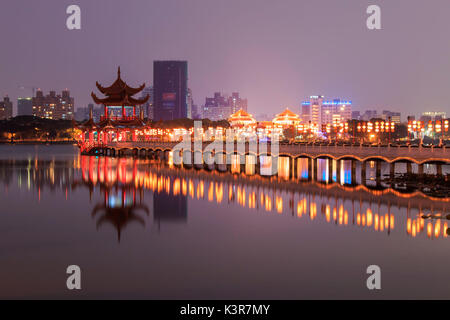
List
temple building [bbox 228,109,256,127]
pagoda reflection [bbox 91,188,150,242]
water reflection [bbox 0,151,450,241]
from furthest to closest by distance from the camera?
temple building [bbox 228,109,256,127]
pagoda reflection [bbox 91,188,150,242]
water reflection [bbox 0,151,450,241]

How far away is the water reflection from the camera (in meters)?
27.5

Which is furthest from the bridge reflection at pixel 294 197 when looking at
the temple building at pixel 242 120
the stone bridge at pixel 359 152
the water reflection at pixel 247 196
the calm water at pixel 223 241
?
the temple building at pixel 242 120

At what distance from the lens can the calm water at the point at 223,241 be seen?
1659 centimetres

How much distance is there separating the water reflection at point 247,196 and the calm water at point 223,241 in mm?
124

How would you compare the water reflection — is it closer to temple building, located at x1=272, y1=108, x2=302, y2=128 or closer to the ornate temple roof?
the ornate temple roof

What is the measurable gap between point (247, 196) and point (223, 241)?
1367 cm

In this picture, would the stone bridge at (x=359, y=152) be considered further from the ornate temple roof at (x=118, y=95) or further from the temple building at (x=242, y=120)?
the temple building at (x=242, y=120)

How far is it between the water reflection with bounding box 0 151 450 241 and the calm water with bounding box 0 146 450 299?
0.41 feet

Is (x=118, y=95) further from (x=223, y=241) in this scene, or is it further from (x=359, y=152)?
(x=223, y=241)

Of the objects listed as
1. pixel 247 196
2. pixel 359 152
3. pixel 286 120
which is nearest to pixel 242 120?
pixel 286 120

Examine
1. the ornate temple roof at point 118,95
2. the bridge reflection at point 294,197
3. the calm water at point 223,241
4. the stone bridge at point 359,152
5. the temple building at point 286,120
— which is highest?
the ornate temple roof at point 118,95

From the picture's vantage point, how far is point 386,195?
34.7 meters

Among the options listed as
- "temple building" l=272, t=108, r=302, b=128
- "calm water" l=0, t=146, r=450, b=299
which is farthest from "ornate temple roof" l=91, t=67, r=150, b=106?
"calm water" l=0, t=146, r=450, b=299

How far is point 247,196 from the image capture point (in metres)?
37.3
